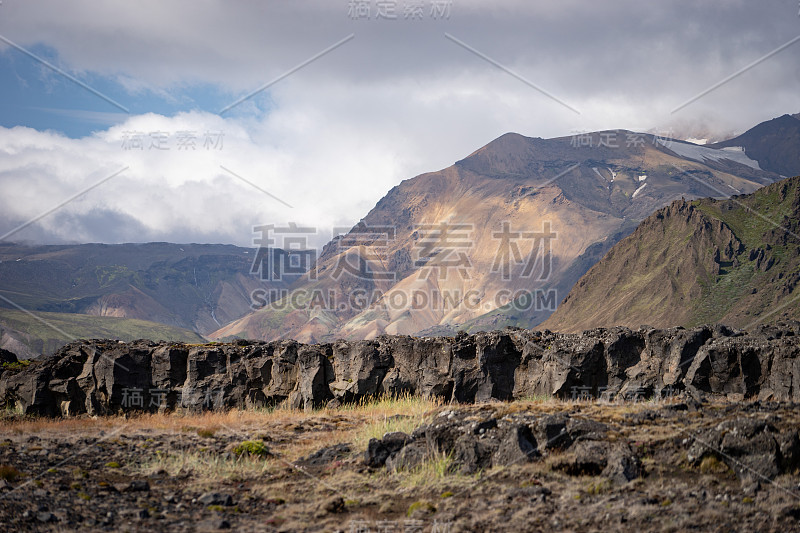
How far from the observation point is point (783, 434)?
46.8ft

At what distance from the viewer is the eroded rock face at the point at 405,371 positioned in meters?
33.4

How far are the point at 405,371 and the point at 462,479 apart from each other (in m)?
21.7

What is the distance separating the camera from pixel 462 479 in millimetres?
15945

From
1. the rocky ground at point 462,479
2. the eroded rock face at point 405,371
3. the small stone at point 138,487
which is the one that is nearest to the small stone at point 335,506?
the rocky ground at point 462,479

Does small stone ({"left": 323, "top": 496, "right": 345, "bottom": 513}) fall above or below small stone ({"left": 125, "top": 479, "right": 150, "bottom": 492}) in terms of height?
above

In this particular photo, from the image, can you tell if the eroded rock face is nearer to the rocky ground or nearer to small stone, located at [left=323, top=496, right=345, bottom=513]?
the rocky ground

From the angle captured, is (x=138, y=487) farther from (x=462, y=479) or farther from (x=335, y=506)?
(x=462, y=479)

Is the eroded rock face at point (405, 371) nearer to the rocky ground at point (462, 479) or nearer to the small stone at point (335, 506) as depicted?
the rocky ground at point (462, 479)

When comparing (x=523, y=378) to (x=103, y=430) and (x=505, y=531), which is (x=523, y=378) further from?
(x=505, y=531)

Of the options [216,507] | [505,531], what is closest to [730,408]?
[505,531]

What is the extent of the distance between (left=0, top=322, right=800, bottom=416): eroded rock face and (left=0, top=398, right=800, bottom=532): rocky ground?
44.5 ft

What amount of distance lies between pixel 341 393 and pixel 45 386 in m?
17.7

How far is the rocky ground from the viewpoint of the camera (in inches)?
524

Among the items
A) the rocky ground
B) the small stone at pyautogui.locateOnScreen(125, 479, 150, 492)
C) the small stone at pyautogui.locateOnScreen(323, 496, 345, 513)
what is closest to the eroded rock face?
the rocky ground
